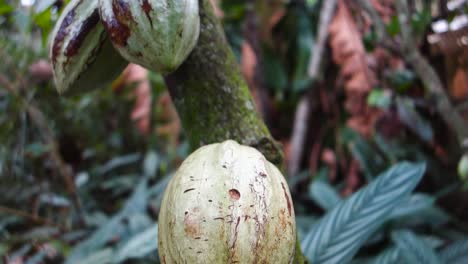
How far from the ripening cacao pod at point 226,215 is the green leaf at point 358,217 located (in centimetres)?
34

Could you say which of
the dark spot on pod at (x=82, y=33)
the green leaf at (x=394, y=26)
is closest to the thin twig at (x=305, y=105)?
the green leaf at (x=394, y=26)

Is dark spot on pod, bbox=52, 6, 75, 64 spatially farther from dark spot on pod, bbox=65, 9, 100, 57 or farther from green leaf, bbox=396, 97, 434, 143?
green leaf, bbox=396, 97, 434, 143

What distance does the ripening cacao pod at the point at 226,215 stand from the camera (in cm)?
33

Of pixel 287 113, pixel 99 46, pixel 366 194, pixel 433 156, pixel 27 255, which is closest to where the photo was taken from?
pixel 99 46

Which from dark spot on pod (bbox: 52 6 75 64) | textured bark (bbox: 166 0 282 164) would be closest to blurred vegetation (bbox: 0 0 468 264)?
dark spot on pod (bbox: 52 6 75 64)

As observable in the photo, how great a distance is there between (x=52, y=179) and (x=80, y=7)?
1.17 meters

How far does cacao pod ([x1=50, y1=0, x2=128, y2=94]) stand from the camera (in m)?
0.43

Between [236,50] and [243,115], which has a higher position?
[243,115]

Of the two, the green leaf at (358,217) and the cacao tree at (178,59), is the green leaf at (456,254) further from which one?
the cacao tree at (178,59)

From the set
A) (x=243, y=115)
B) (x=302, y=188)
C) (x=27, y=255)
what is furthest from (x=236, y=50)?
(x=243, y=115)

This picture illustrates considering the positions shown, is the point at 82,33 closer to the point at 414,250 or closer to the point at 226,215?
the point at 226,215

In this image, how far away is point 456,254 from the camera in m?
0.86

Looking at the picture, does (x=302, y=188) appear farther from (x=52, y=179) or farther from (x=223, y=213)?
(x=223, y=213)

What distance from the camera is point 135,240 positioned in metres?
0.87
